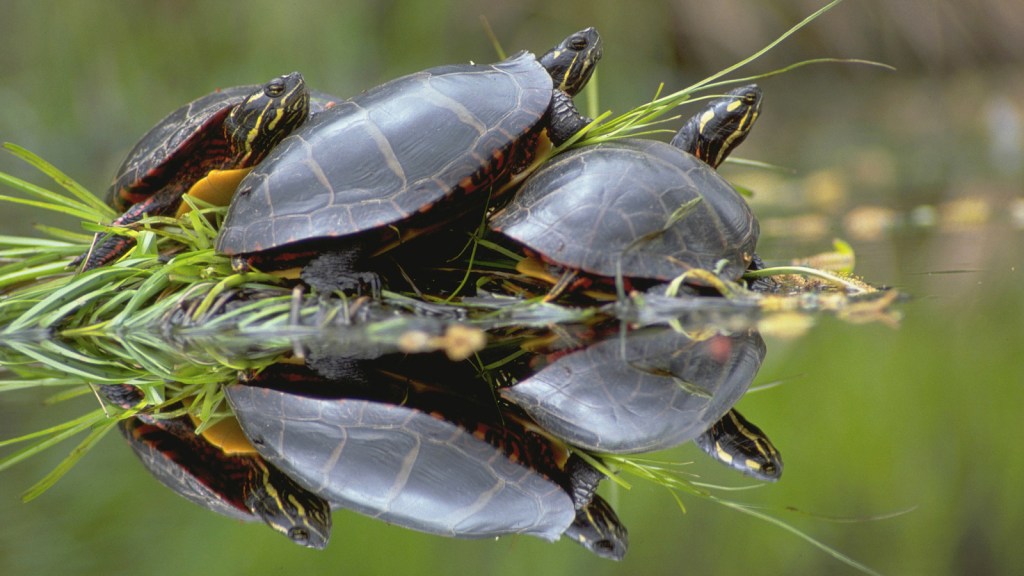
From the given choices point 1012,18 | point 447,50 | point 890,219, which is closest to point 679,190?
point 890,219

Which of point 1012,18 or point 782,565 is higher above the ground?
point 782,565

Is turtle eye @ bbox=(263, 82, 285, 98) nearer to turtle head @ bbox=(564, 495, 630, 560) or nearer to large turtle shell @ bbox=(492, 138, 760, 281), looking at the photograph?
large turtle shell @ bbox=(492, 138, 760, 281)

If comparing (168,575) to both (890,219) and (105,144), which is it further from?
(105,144)

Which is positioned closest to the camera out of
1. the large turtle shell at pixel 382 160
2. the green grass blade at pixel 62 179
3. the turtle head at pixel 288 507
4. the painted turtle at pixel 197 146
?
the turtle head at pixel 288 507

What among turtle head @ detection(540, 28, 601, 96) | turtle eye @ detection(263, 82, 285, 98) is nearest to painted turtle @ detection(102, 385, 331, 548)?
turtle eye @ detection(263, 82, 285, 98)

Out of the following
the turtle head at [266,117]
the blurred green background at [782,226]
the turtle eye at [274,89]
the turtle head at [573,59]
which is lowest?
the blurred green background at [782,226]

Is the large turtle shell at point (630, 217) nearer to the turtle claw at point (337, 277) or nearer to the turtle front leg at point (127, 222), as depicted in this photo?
the turtle claw at point (337, 277)

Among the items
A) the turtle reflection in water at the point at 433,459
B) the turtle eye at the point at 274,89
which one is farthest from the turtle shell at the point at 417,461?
the turtle eye at the point at 274,89
